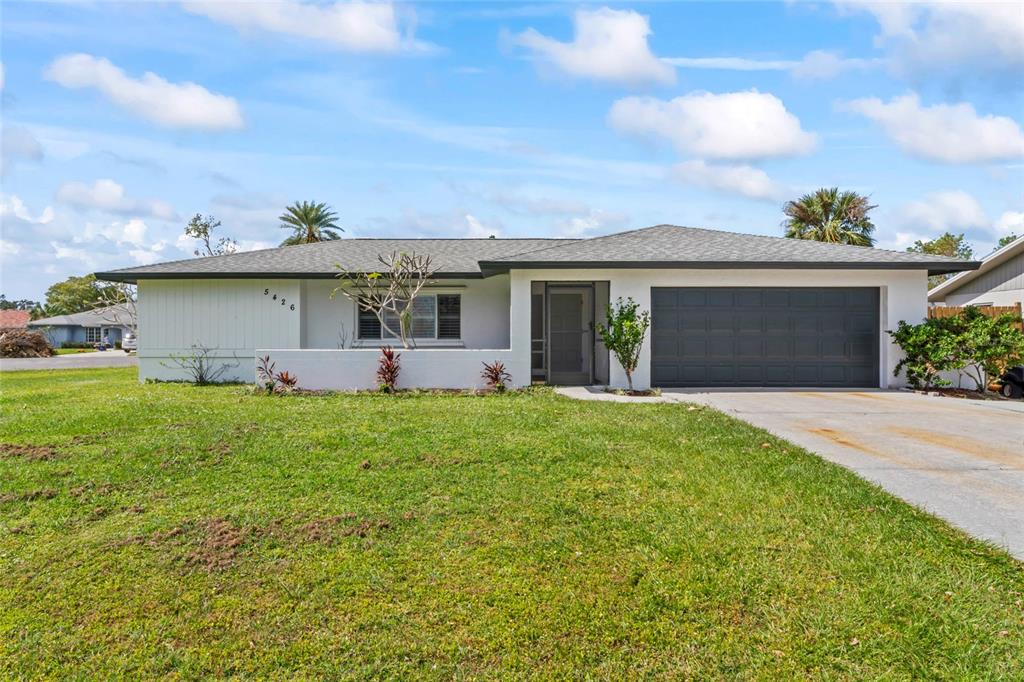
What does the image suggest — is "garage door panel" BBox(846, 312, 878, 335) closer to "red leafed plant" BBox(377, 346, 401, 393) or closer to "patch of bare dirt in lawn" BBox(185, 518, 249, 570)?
"red leafed plant" BBox(377, 346, 401, 393)

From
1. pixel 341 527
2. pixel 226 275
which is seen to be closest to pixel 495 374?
→ pixel 226 275

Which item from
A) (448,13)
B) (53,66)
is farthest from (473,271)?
(53,66)

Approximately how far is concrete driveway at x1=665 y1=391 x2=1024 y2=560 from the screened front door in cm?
274

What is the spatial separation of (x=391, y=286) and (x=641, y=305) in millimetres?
5911

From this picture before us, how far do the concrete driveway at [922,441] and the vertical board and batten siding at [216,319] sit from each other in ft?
31.6

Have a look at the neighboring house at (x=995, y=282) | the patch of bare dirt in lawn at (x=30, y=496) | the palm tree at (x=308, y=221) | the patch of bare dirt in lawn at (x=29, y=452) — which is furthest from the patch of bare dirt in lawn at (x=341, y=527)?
the palm tree at (x=308, y=221)

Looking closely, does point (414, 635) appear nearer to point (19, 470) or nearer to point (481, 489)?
point (481, 489)

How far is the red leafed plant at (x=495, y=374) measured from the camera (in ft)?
39.0

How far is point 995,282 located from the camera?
18.0 m

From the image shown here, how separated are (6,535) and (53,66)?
31.4 ft

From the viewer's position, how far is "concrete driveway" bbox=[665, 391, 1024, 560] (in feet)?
15.5

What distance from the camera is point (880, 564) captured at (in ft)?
12.4

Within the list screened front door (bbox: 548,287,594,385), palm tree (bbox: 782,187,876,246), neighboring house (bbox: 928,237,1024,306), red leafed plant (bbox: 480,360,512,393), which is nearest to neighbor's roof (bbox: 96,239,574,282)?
screened front door (bbox: 548,287,594,385)

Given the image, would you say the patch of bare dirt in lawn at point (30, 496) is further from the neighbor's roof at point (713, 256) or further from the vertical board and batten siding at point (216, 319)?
the vertical board and batten siding at point (216, 319)
